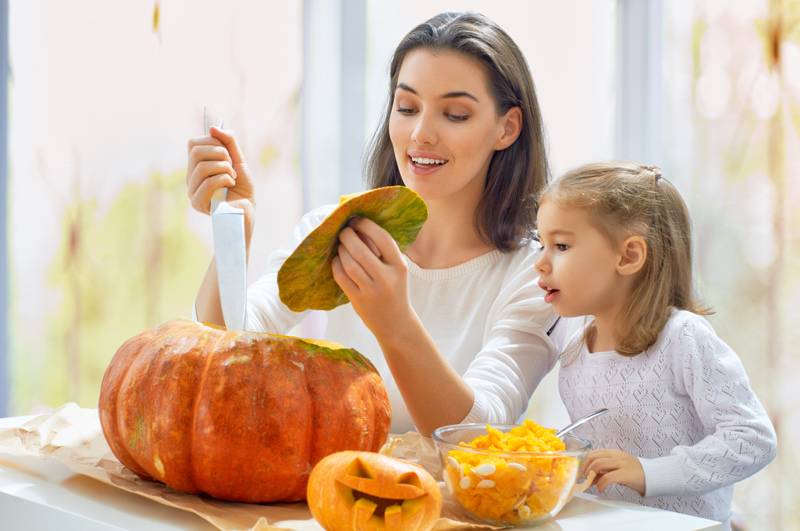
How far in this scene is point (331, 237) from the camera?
621 mm

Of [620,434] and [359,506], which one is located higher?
[359,506]

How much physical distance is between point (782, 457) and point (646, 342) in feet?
4.24

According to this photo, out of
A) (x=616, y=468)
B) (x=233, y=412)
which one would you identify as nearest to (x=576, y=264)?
(x=616, y=468)

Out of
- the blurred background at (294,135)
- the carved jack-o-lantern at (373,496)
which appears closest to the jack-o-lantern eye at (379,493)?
the carved jack-o-lantern at (373,496)

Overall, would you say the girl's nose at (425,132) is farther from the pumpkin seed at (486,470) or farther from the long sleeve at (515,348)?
the pumpkin seed at (486,470)

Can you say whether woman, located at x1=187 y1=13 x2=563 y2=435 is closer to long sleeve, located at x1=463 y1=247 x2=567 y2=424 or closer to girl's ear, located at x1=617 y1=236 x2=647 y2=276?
long sleeve, located at x1=463 y1=247 x2=567 y2=424

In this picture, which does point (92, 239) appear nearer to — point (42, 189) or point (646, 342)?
point (42, 189)

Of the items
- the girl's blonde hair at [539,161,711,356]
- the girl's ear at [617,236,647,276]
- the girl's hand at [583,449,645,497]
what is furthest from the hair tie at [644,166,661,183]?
the girl's hand at [583,449,645,497]

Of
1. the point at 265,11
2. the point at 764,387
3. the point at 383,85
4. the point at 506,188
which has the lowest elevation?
the point at 764,387

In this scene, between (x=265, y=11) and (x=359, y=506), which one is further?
(x=265, y=11)

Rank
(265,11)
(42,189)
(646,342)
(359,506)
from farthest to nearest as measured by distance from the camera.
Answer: (265,11) < (42,189) < (646,342) < (359,506)

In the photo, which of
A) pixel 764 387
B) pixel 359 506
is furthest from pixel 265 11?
pixel 764 387

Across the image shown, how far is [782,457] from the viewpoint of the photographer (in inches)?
81.4

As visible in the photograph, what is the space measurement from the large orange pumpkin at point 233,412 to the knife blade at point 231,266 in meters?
0.05
